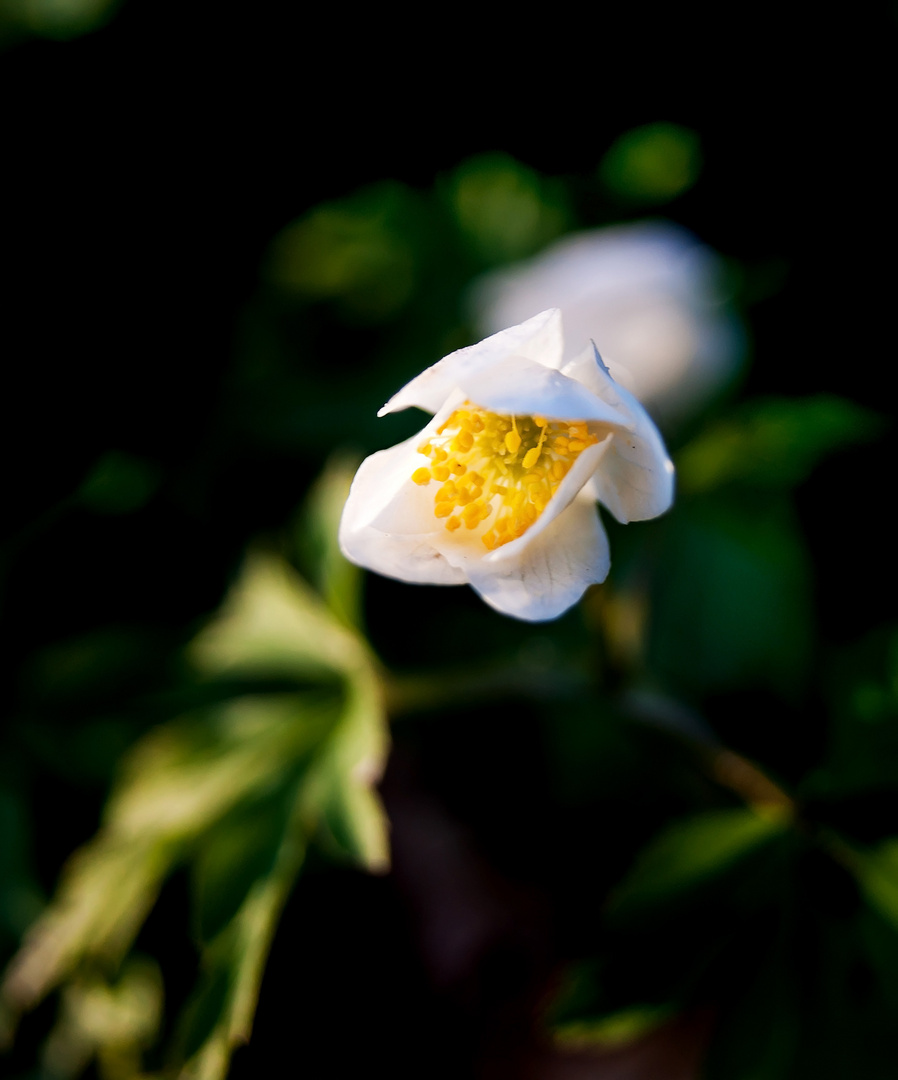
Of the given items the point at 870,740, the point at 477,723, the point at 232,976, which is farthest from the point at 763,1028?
the point at 477,723

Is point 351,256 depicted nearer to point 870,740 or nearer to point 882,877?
point 870,740

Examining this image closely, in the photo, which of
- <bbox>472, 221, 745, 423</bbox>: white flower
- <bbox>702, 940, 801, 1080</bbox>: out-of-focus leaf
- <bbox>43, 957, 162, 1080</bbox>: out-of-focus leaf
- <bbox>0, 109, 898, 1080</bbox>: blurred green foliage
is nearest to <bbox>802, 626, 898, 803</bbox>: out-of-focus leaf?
<bbox>0, 109, 898, 1080</bbox>: blurred green foliage

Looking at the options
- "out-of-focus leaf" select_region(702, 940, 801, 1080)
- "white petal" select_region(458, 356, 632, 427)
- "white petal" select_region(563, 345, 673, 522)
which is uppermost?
"white petal" select_region(458, 356, 632, 427)

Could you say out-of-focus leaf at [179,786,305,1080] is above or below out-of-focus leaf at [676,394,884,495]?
above

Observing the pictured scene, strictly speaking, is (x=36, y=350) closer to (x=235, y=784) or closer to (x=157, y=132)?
(x=157, y=132)

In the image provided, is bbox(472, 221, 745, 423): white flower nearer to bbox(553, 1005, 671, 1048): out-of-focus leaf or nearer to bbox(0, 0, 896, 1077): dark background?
bbox(0, 0, 896, 1077): dark background

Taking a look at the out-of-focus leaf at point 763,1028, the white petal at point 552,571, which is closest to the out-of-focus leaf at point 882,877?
the out-of-focus leaf at point 763,1028

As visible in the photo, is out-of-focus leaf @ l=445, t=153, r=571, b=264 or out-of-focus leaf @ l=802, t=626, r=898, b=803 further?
out-of-focus leaf @ l=445, t=153, r=571, b=264

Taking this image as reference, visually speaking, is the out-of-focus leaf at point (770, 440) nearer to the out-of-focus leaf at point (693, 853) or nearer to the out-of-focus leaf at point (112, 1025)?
the out-of-focus leaf at point (693, 853)
